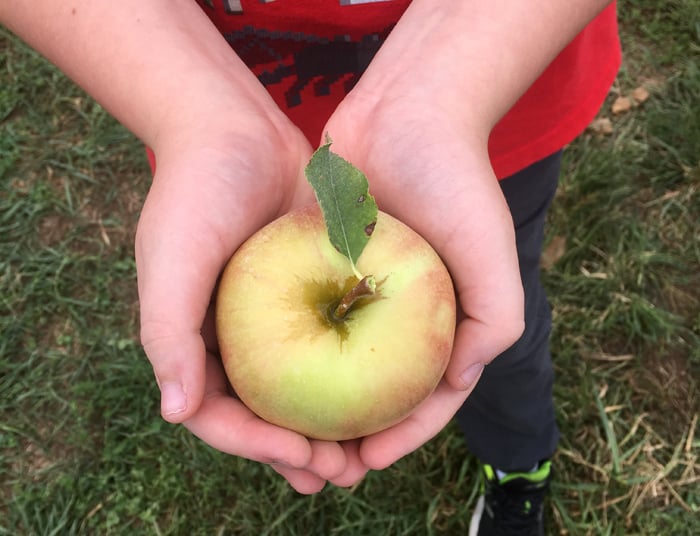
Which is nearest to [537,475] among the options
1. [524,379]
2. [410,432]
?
[524,379]

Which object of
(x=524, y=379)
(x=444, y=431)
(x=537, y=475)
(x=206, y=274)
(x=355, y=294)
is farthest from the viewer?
(x=444, y=431)

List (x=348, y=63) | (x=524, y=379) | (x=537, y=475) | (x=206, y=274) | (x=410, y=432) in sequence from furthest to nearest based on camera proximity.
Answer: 1. (x=537, y=475)
2. (x=524, y=379)
3. (x=348, y=63)
4. (x=410, y=432)
5. (x=206, y=274)

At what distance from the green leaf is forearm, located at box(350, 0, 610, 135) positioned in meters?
0.28

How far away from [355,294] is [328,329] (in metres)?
0.08

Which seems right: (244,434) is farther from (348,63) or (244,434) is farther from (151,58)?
(348,63)

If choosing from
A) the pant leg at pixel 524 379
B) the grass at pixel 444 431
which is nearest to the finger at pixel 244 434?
the pant leg at pixel 524 379

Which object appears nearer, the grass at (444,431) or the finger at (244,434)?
the finger at (244,434)

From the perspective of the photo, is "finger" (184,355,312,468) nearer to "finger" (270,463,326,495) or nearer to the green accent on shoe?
"finger" (270,463,326,495)

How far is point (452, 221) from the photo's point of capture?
3.77 feet

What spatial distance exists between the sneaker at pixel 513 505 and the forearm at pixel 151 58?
1.41m

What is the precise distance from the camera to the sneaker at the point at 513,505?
2.10 m

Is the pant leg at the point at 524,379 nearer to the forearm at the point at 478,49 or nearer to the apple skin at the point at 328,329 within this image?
the forearm at the point at 478,49

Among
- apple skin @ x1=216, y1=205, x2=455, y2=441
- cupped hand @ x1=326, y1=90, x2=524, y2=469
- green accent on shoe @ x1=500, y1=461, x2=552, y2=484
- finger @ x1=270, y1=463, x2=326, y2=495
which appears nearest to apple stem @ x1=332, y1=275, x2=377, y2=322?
apple skin @ x1=216, y1=205, x2=455, y2=441

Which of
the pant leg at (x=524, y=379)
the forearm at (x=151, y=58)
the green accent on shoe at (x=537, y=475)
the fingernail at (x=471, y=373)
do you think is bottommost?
the green accent on shoe at (x=537, y=475)
